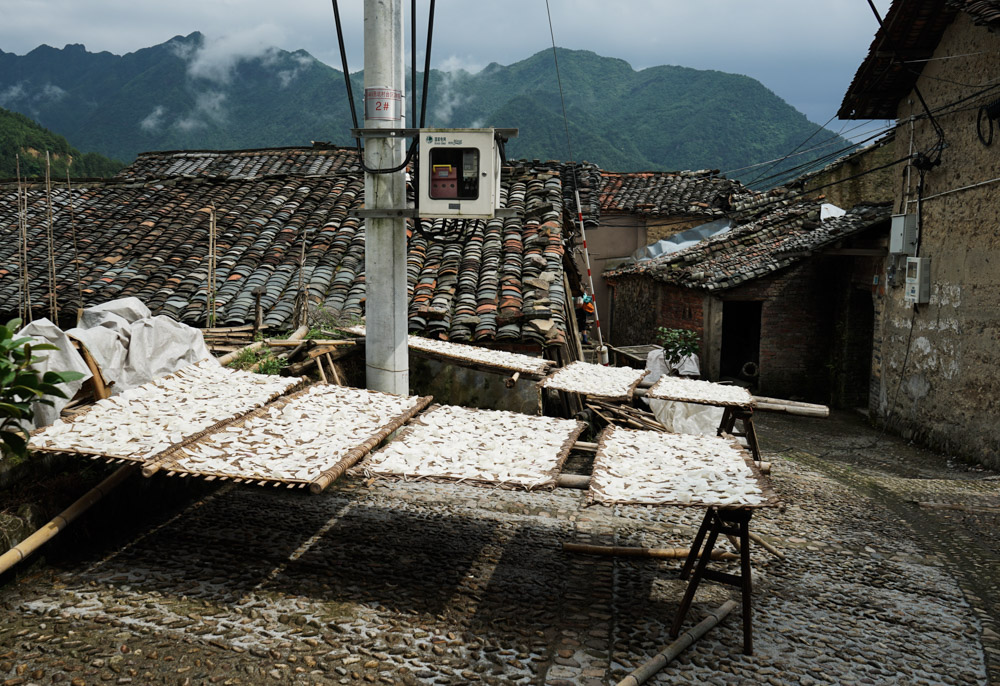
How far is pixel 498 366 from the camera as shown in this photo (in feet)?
24.1

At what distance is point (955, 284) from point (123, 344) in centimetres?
1152

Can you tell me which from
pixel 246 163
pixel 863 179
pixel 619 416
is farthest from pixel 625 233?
pixel 619 416

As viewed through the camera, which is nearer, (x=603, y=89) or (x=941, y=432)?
(x=941, y=432)

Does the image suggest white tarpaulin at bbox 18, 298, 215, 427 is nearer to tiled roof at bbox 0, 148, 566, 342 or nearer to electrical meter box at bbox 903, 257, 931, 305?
tiled roof at bbox 0, 148, 566, 342

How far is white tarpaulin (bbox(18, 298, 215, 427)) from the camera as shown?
5.36 meters

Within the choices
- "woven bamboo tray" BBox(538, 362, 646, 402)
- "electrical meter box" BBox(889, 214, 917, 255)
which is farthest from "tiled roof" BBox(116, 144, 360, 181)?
"electrical meter box" BBox(889, 214, 917, 255)

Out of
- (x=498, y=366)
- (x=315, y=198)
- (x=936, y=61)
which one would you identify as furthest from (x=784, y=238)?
(x=498, y=366)

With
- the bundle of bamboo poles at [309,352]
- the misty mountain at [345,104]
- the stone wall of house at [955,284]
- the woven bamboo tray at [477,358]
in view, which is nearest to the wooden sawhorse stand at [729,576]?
the woven bamboo tray at [477,358]

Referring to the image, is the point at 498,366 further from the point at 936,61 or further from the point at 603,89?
the point at 603,89

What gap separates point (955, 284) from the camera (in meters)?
11.4

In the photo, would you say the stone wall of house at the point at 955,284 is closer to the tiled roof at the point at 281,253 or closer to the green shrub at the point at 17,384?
the tiled roof at the point at 281,253

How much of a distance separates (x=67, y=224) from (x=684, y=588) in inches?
451

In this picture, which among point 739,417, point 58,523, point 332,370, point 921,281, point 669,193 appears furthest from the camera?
point 669,193

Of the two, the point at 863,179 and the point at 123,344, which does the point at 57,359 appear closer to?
the point at 123,344
